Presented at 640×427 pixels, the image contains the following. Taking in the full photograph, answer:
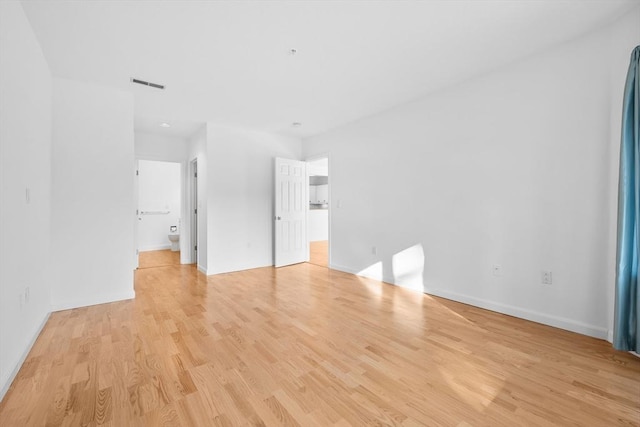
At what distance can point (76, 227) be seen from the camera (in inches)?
125

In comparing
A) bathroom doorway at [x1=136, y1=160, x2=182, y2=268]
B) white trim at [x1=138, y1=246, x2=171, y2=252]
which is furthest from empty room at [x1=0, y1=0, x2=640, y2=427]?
white trim at [x1=138, y1=246, x2=171, y2=252]

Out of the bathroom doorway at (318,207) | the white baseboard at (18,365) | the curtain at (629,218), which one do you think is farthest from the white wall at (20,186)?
the bathroom doorway at (318,207)

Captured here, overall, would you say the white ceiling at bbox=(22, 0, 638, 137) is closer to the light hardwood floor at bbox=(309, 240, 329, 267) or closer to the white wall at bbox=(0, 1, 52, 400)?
the white wall at bbox=(0, 1, 52, 400)

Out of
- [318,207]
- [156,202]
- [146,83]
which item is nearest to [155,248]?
[156,202]

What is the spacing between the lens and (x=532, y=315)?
2.71 meters

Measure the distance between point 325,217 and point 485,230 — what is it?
681cm

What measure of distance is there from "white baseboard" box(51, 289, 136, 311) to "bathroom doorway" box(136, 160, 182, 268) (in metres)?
3.84

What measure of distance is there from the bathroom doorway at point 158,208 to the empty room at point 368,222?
3726 millimetres

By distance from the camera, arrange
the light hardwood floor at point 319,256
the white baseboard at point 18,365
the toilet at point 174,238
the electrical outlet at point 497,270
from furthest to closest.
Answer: the toilet at point 174,238
the light hardwood floor at point 319,256
the electrical outlet at point 497,270
the white baseboard at point 18,365

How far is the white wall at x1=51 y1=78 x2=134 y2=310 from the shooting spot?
311cm

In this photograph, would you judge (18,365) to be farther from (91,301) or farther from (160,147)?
(160,147)

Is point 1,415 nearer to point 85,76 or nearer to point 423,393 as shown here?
point 423,393

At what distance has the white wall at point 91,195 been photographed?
10.2 ft

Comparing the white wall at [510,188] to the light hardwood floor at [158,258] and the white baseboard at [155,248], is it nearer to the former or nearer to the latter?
the light hardwood floor at [158,258]
